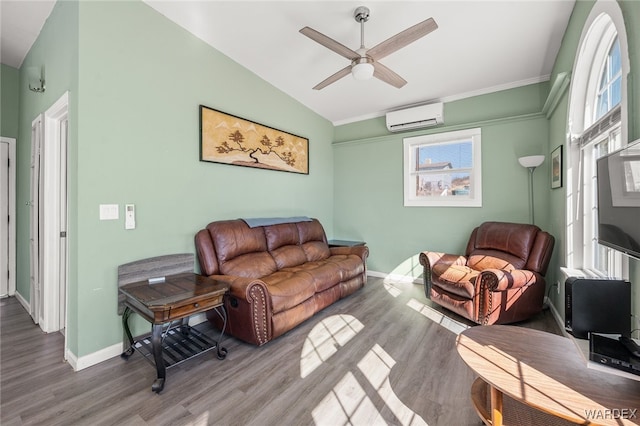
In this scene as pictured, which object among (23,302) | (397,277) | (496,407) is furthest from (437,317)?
(23,302)

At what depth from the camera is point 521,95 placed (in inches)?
140

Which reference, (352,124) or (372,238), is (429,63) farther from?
(372,238)

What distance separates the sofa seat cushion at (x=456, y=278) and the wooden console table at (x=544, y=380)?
3.85ft

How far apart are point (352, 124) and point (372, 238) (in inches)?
84.2

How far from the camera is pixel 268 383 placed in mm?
1906

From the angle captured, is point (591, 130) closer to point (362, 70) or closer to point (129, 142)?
point (362, 70)

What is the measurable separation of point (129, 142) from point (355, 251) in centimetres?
293

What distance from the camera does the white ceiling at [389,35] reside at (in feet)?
8.00

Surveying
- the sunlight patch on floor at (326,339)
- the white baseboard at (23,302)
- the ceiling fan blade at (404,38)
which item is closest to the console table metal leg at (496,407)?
the sunlight patch on floor at (326,339)

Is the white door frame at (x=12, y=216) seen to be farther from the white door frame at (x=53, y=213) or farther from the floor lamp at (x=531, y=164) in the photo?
the floor lamp at (x=531, y=164)

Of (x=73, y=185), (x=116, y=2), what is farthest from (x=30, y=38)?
(x=73, y=185)

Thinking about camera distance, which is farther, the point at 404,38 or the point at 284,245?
the point at 284,245

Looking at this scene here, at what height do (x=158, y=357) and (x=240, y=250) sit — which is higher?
(x=240, y=250)

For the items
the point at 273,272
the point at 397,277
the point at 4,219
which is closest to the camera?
the point at 273,272
